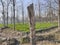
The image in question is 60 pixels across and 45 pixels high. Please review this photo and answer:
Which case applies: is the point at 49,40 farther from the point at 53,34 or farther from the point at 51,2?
the point at 51,2

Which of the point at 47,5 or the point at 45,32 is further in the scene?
the point at 47,5

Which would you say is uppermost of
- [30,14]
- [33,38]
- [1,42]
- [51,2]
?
[51,2]

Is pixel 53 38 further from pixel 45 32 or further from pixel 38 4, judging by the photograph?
pixel 38 4

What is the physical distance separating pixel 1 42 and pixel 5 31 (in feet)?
21.7

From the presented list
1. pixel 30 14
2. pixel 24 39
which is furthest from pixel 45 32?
pixel 30 14

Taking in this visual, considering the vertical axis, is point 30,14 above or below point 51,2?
below

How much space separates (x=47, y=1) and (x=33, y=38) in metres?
17.5

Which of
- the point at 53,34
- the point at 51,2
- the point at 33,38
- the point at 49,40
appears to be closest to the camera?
the point at 33,38

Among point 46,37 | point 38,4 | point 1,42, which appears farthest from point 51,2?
point 1,42

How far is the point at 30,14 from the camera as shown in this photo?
8.31m

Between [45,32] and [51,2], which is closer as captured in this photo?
[45,32]

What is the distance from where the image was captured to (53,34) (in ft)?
53.3

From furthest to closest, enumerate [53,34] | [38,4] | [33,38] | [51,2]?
1. [38,4]
2. [51,2]
3. [53,34]
4. [33,38]

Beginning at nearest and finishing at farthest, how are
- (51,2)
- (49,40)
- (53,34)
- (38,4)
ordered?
(49,40) < (53,34) < (51,2) < (38,4)
